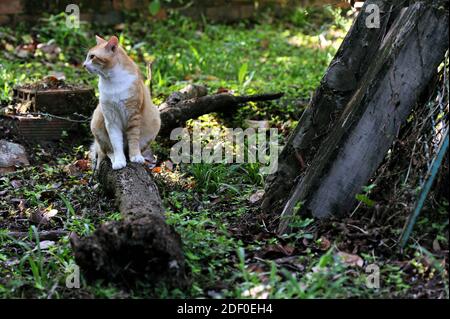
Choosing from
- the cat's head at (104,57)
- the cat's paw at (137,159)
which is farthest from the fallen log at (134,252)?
the cat's head at (104,57)

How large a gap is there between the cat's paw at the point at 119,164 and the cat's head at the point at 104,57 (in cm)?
59

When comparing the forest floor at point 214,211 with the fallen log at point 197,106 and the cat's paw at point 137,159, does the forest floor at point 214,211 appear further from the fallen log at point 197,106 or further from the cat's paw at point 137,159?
the cat's paw at point 137,159

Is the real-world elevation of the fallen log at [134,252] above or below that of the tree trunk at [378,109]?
below

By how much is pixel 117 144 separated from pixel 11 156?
1124 mm

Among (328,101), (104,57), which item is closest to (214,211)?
(328,101)

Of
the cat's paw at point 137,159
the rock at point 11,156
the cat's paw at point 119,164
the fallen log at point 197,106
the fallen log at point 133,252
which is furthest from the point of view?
the fallen log at point 197,106

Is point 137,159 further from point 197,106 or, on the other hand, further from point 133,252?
point 133,252

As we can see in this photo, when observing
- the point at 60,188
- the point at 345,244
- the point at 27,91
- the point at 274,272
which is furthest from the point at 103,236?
the point at 27,91

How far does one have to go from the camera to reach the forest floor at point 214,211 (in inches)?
131

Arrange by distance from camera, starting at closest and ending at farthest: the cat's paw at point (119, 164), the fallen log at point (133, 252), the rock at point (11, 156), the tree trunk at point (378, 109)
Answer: the fallen log at point (133, 252) → the tree trunk at point (378, 109) → the cat's paw at point (119, 164) → the rock at point (11, 156)

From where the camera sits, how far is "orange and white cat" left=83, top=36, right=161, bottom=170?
4848 mm

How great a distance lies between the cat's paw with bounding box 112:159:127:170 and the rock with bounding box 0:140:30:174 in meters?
1.10

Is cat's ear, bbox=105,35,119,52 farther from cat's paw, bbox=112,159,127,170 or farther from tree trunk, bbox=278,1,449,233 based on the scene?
tree trunk, bbox=278,1,449,233

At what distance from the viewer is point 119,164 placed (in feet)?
15.7
